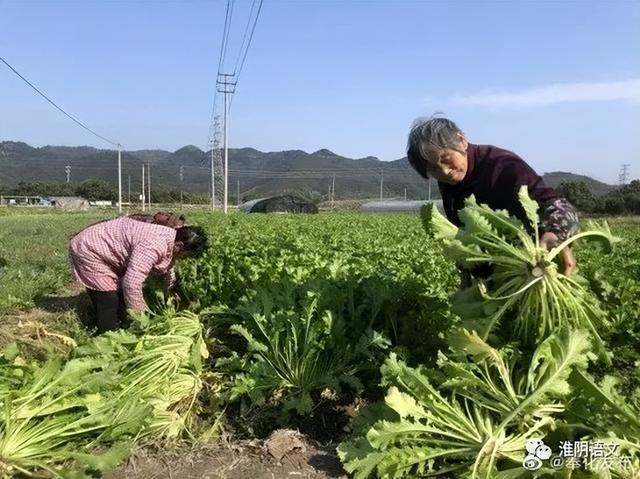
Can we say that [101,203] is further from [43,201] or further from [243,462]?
[243,462]

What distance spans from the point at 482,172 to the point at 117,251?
11.5 ft

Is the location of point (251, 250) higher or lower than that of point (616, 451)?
higher

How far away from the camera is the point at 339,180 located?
16125 centimetres

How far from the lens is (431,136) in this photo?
347cm

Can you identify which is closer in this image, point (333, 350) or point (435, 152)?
point (435, 152)

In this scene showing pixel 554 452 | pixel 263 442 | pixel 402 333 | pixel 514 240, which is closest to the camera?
pixel 554 452

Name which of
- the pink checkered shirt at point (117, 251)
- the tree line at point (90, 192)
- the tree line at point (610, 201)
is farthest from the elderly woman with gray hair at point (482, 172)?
the tree line at point (90, 192)

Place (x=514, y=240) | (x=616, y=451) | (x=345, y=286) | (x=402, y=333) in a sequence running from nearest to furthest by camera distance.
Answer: (x=616, y=451) < (x=514, y=240) < (x=402, y=333) < (x=345, y=286)

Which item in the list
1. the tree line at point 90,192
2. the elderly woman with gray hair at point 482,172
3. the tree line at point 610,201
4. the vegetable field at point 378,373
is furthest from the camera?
the tree line at point 90,192

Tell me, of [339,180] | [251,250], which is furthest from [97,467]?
[339,180]

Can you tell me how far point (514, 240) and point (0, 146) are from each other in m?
169

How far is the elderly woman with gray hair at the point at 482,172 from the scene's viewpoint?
337cm

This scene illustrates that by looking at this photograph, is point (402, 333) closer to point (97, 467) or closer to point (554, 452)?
point (554, 452)

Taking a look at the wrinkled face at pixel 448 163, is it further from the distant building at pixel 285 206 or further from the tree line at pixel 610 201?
the distant building at pixel 285 206
